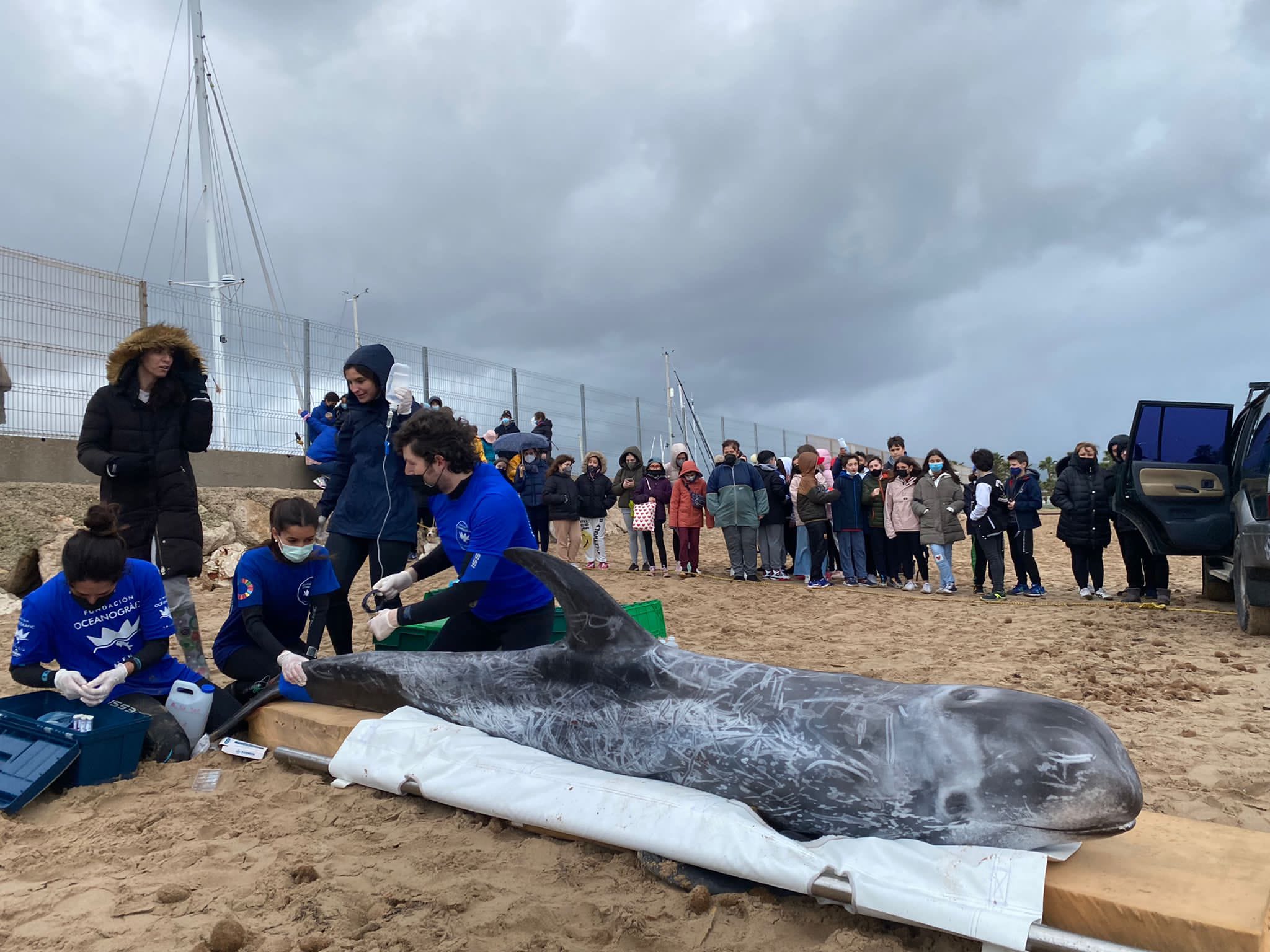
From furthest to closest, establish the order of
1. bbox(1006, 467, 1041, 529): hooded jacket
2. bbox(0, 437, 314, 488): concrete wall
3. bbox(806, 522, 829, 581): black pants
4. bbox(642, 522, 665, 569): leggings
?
bbox(642, 522, 665, 569): leggings
bbox(806, 522, 829, 581): black pants
bbox(1006, 467, 1041, 529): hooded jacket
bbox(0, 437, 314, 488): concrete wall

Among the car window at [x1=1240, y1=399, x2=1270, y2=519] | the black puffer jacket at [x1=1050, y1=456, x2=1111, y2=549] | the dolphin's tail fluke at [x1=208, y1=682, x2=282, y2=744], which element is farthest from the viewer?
the black puffer jacket at [x1=1050, y1=456, x2=1111, y2=549]

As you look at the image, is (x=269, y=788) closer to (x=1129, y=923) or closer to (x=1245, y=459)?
(x=1129, y=923)

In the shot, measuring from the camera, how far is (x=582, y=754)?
3352 mm

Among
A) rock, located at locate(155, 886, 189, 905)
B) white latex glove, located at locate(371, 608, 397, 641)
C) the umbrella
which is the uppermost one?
the umbrella

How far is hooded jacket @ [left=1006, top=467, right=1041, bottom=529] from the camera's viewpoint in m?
10.0

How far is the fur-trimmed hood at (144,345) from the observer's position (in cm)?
485

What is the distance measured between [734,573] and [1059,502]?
4.07 m

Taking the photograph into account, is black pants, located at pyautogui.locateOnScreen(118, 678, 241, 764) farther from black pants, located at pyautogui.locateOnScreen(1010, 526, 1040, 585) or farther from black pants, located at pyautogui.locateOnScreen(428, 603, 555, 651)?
black pants, located at pyautogui.locateOnScreen(1010, 526, 1040, 585)

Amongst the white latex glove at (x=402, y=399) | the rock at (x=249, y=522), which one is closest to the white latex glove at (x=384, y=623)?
the white latex glove at (x=402, y=399)

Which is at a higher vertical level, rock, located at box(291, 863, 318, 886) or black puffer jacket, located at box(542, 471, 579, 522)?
black puffer jacket, located at box(542, 471, 579, 522)

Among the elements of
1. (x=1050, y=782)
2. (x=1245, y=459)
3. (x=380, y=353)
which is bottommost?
(x=1050, y=782)

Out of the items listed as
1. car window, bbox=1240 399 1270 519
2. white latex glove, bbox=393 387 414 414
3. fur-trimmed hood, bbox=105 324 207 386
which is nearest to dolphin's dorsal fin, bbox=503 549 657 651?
white latex glove, bbox=393 387 414 414

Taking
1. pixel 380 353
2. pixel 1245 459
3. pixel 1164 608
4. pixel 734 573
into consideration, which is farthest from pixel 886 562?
pixel 380 353

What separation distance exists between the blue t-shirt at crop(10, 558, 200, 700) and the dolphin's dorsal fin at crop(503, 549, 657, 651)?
2138mm
